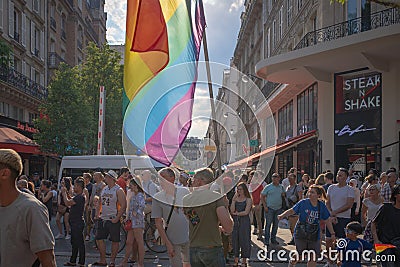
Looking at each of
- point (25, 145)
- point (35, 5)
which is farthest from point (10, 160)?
point (35, 5)

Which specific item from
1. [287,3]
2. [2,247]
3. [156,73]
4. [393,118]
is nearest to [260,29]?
[287,3]

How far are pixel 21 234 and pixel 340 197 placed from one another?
7.06m

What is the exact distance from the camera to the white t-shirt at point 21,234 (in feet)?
9.93

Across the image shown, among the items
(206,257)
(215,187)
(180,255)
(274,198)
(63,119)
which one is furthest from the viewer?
(63,119)

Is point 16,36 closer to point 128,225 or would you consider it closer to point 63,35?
point 63,35

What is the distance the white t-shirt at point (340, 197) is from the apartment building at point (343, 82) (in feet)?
21.4

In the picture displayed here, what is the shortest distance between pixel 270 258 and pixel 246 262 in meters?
0.75

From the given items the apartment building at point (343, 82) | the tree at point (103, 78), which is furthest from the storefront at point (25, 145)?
the apartment building at point (343, 82)

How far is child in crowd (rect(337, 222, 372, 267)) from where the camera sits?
6.38 metres

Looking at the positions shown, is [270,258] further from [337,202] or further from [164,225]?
[164,225]

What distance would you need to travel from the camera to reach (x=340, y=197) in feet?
29.4

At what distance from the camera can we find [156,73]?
10.5m

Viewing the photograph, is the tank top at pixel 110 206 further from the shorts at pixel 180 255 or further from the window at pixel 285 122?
the window at pixel 285 122

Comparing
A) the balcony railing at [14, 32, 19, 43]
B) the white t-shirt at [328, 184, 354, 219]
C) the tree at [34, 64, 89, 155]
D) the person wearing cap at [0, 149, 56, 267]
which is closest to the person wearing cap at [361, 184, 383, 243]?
the white t-shirt at [328, 184, 354, 219]
